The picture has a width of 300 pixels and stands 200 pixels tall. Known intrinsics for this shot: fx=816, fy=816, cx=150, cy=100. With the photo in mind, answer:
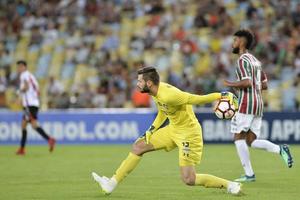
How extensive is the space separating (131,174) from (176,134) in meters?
3.77

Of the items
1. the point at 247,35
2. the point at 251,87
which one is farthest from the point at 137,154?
the point at 247,35

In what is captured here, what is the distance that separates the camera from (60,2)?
101ft

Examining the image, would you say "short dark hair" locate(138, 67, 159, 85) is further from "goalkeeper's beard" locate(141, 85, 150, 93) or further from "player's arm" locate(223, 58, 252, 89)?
"player's arm" locate(223, 58, 252, 89)

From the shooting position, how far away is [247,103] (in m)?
13.4

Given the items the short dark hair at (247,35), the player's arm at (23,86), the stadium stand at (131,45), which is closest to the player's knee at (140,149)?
the short dark hair at (247,35)

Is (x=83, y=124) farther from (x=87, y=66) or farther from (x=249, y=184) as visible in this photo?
(x=249, y=184)

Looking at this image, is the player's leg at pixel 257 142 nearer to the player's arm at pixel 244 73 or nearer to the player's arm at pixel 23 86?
the player's arm at pixel 244 73

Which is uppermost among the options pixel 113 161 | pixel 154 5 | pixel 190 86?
pixel 154 5

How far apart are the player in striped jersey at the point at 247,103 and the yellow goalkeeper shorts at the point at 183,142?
221cm

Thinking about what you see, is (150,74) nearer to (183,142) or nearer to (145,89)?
(145,89)

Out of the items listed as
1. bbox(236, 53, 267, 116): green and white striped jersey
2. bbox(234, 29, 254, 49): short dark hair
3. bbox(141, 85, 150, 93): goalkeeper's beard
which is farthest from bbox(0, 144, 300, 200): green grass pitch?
bbox(234, 29, 254, 49): short dark hair

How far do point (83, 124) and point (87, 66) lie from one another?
3.93 meters

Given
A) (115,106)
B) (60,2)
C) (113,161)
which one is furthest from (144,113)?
(60,2)

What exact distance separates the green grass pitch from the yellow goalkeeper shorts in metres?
0.54
